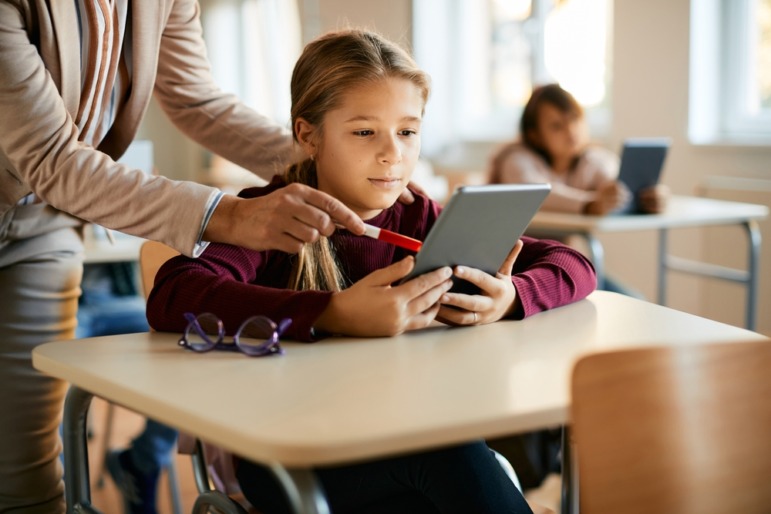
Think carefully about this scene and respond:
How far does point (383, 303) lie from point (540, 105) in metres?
2.56

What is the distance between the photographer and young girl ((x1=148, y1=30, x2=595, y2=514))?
1244 millimetres

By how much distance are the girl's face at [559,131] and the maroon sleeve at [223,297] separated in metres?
2.45

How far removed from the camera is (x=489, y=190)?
120cm

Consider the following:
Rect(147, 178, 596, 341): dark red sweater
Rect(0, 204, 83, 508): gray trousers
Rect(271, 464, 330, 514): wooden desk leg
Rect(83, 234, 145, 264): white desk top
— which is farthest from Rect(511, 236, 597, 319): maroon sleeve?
Rect(83, 234, 145, 264): white desk top

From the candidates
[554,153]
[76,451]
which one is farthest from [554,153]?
[76,451]

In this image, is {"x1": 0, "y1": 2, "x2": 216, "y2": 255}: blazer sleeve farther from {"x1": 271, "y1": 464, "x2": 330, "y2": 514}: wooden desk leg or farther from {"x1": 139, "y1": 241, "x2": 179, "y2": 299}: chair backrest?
{"x1": 271, "y1": 464, "x2": 330, "y2": 514}: wooden desk leg

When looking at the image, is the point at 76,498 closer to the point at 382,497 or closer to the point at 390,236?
the point at 382,497

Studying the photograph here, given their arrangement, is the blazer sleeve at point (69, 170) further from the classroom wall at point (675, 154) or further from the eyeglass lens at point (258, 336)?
the classroom wall at point (675, 154)

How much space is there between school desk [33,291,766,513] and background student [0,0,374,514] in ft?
0.59

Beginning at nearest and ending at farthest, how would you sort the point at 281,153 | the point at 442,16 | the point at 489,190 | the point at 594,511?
the point at 594,511
the point at 489,190
the point at 281,153
the point at 442,16

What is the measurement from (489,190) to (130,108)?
672mm

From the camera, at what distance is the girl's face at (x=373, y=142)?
1502 mm

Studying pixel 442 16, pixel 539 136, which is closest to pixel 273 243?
pixel 539 136

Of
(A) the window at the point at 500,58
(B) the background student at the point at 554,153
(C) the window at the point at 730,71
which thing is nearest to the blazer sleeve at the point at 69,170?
(B) the background student at the point at 554,153
